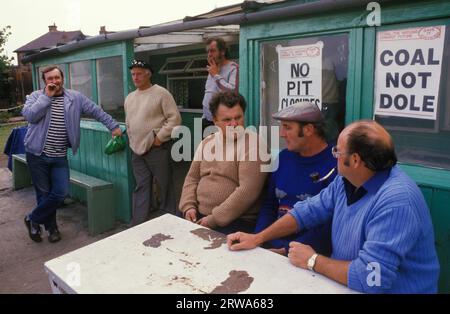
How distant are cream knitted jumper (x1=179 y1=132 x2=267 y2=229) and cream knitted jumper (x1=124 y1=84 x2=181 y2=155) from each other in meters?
1.32

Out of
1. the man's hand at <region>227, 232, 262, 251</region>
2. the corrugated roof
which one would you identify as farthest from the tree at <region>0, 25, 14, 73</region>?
the man's hand at <region>227, 232, 262, 251</region>

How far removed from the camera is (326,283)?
1.63 m

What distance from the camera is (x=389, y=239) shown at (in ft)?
5.05

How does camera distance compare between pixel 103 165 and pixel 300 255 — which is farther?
pixel 103 165

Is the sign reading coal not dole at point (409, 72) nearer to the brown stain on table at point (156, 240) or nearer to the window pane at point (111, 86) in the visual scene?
the brown stain on table at point (156, 240)

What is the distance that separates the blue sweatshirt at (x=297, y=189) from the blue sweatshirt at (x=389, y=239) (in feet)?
1.64

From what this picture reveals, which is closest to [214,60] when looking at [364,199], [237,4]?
[237,4]

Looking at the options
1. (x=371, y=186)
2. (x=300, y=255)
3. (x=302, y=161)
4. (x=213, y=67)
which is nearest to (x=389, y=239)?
(x=371, y=186)

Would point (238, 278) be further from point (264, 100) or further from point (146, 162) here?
point (146, 162)

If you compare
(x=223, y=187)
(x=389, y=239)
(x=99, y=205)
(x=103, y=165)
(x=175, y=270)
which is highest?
(x=389, y=239)

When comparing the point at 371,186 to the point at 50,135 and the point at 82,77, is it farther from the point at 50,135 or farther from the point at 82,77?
the point at 82,77

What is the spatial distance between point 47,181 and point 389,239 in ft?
12.9

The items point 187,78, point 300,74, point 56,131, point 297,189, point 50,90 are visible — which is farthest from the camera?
point 187,78

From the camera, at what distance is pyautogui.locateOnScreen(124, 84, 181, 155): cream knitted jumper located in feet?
14.0
